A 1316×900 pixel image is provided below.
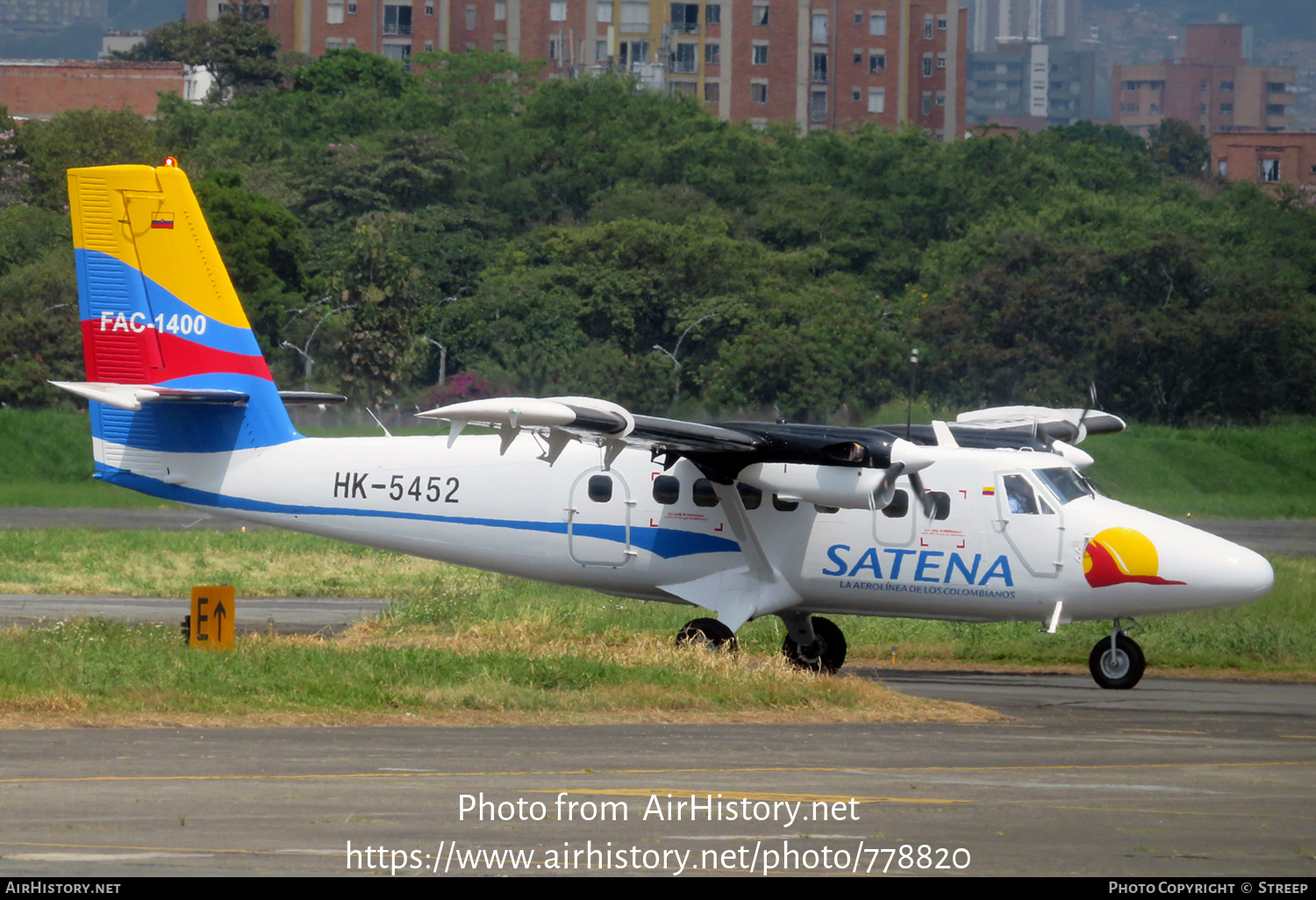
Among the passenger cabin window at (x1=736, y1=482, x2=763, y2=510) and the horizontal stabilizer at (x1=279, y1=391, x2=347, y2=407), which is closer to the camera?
the passenger cabin window at (x1=736, y1=482, x2=763, y2=510)

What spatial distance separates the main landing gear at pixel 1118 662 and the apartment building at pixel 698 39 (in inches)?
4872

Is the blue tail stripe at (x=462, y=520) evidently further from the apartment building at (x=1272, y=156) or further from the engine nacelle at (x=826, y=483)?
the apartment building at (x=1272, y=156)

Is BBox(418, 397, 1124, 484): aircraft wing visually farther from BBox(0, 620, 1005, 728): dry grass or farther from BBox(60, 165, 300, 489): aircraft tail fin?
BBox(60, 165, 300, 489): aircraft tail fin

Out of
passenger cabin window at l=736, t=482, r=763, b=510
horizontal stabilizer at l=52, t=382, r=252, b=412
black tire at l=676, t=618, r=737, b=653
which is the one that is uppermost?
horizontal stabilizer at l=52, t=382, r=252, b=412

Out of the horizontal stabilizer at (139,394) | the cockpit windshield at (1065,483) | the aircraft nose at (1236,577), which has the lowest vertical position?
the aircraft nose at (1236,577)

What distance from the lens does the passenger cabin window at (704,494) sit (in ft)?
58.3

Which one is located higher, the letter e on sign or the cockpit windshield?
the cockpit windshield

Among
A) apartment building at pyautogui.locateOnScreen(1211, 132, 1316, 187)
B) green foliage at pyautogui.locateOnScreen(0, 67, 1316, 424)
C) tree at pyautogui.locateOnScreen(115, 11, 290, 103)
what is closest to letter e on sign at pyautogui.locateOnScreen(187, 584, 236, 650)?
green foliage at pyautogui.locateOnScreen(0, 67, 1316, 424)

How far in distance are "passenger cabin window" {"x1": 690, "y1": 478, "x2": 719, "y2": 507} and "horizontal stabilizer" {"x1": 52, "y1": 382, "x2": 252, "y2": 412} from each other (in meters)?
5.31

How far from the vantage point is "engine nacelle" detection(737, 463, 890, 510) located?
53.0ft

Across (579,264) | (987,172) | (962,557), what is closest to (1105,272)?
(579,264)

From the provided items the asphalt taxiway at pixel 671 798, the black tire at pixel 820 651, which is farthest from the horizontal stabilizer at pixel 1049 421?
the asphalt taxiway at pixel 671 798

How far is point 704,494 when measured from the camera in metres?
17.8

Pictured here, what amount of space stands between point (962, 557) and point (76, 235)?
34.5 feet
